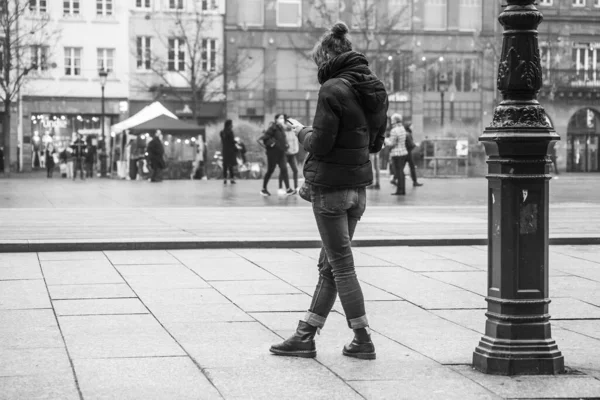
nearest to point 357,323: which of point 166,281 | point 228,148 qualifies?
point 166,281

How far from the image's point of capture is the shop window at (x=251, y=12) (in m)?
61.1

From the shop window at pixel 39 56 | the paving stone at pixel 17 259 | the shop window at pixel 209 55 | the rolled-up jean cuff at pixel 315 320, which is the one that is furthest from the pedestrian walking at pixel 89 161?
the rolled-up jean cuff at pixel 315 320

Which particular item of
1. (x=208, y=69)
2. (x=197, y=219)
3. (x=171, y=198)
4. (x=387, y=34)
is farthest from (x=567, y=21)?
(x=197, y=219)

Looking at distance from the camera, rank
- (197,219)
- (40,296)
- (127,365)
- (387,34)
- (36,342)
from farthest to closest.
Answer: (387,34) < (197,219) < (40,296) < (36,342) < (127,365)

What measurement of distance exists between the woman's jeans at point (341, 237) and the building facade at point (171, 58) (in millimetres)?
52269

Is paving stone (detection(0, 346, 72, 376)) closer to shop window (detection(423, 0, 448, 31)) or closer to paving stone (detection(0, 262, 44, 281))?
paving stone (detection(0, 262, 44, 281))

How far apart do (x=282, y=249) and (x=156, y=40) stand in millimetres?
48383

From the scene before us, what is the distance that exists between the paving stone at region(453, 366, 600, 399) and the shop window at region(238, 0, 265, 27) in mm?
56305

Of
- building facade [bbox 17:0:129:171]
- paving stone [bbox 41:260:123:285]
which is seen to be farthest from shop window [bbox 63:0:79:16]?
paving stone [bbox 41:260:123:285]

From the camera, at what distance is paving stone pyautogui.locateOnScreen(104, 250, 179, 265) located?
36.9 ft

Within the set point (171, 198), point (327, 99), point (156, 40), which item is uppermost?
point (156, 40)

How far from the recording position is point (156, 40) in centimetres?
5956

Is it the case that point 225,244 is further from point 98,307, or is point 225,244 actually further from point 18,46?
point 18,46

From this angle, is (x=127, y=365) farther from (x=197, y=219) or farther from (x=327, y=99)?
(x=197, y=219)
